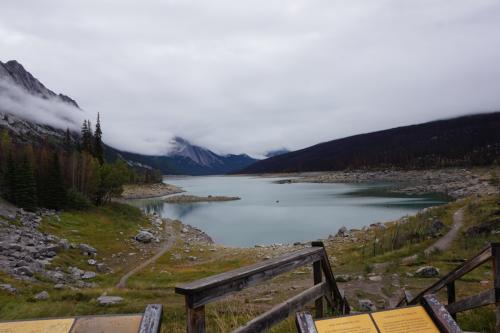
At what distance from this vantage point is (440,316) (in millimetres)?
4125

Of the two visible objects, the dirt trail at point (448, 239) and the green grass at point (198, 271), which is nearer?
the green grass at point (198, 271)

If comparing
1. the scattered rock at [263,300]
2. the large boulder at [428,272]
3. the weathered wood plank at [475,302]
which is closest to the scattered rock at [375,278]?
the large boulder at [428,272]

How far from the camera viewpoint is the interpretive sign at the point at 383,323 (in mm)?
3949

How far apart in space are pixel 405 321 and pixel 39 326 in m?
3.99

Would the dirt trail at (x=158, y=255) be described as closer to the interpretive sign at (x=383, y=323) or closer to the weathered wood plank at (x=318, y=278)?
the weathered wood plank at (x=318, y=278)

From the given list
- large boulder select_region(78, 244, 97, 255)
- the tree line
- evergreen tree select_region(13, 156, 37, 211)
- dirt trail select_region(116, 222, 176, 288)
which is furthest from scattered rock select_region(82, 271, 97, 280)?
the tree line

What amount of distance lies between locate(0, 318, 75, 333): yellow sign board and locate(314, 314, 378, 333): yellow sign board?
265 cm

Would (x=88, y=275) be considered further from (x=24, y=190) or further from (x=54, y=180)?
(x=54, y=180)

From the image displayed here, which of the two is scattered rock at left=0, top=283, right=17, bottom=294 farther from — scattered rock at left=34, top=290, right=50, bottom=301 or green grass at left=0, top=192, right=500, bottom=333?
scattered rock at left=34, top=290, right=50, bottom=301

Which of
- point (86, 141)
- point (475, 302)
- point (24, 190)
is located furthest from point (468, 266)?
point (86, 141)

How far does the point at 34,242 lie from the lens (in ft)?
89.8

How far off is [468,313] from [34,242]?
95.3ft

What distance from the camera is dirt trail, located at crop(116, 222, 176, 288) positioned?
23173mm

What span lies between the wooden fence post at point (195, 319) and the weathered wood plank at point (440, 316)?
2.67 metres
